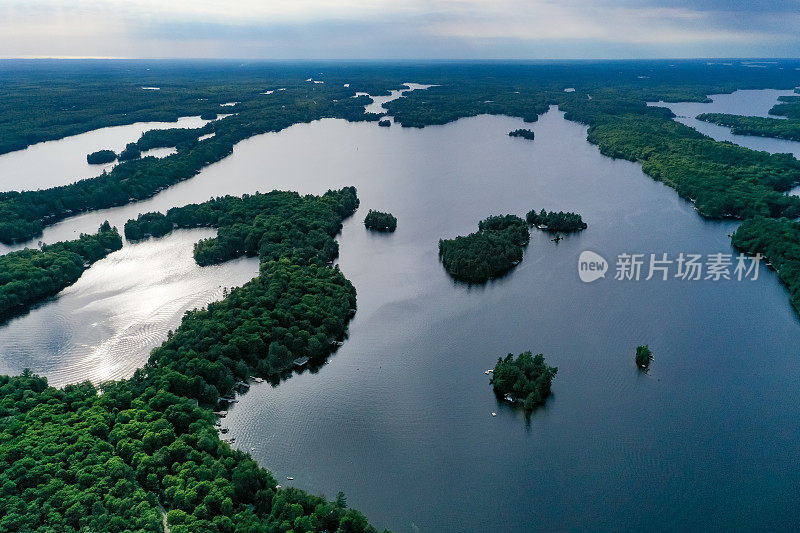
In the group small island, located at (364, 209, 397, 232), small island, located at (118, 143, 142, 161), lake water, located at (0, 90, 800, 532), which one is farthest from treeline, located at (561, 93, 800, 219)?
small island, located at (118, 143, 142, 161)

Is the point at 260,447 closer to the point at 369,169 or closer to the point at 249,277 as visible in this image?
the point at 249,277

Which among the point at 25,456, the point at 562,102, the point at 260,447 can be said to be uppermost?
the point at 562,102

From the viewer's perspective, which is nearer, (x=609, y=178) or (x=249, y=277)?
(x=249, y=277)

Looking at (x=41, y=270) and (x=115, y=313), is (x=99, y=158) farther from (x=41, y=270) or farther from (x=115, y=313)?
(x=115, y=313)

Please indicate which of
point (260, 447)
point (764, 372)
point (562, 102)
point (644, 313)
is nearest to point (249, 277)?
point (260, 447)

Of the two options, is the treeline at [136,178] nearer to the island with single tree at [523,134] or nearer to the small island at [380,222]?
the small island at [380,222]

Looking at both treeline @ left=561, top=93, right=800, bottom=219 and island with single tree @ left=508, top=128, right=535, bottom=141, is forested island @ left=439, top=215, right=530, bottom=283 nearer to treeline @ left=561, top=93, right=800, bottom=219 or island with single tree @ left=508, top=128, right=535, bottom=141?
treeline @ left=561, top=93, right=800, bottom=219

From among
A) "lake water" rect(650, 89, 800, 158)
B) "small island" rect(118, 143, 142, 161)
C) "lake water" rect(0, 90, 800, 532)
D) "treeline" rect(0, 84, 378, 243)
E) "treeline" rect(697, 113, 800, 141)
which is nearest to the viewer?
"lake water" rect(0, 90, 800, 532)

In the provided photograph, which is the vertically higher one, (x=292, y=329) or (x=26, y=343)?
(x=292, y=329)
